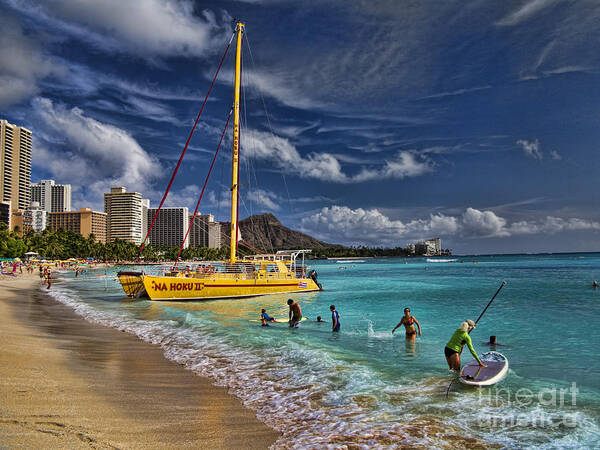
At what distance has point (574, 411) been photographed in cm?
677

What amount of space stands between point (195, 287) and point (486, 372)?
18.3 m

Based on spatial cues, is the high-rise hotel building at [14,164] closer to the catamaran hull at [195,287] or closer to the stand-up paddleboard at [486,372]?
the catamaran hull at [195,287]

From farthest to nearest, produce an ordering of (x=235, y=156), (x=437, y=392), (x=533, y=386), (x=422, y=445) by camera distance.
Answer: (x=235, y=156) < (x=533, y=386) < (x=437, y=392) < (x=422, y=445)

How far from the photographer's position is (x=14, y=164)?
536ft

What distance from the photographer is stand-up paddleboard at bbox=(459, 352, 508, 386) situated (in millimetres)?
7926

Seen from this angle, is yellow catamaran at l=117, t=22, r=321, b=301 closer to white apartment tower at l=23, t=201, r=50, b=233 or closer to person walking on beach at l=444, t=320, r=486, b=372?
person walking on beach at l=444, t=320, r=486, b=372

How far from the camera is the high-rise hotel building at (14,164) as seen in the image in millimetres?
159625

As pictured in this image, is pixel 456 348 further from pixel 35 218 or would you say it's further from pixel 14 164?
pixel 14 164

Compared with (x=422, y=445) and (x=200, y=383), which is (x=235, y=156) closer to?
(x=200, y=383)

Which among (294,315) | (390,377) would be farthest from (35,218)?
(390,377)

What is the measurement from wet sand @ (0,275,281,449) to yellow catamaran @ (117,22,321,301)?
1226 cm

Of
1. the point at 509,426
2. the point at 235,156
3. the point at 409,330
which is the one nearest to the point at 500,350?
the point at 409,330

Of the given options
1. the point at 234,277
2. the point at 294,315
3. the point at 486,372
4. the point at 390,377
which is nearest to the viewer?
the point at 486,372

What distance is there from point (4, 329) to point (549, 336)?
19027 mm
